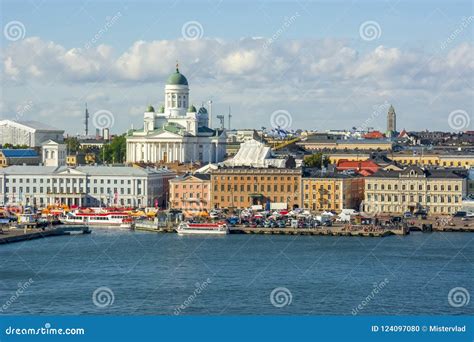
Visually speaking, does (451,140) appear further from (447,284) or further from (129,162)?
(447,284)

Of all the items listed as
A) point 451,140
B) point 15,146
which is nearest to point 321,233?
point 15,146

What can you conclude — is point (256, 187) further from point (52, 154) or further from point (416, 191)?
point (52, 154)

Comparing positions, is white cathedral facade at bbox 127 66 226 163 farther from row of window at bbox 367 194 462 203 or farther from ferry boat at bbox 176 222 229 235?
ferry boat at bbox 176 222 229 235

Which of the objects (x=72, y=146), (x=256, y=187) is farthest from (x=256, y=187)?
(x=72, y=146)

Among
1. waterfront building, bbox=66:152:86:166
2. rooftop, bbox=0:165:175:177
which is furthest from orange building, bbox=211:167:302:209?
waterfront building, bbox=66:152:86:166

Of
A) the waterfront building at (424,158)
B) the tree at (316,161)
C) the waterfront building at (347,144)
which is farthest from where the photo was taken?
the waterfront building at (347,144)

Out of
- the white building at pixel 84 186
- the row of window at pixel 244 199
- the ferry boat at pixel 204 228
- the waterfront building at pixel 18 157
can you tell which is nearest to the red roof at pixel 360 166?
the row of window at pixel 244 199

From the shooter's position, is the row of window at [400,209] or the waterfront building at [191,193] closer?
the row of window at [400,209]

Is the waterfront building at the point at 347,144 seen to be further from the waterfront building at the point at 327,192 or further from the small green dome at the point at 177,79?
the waterfront building at the point at 327,192
